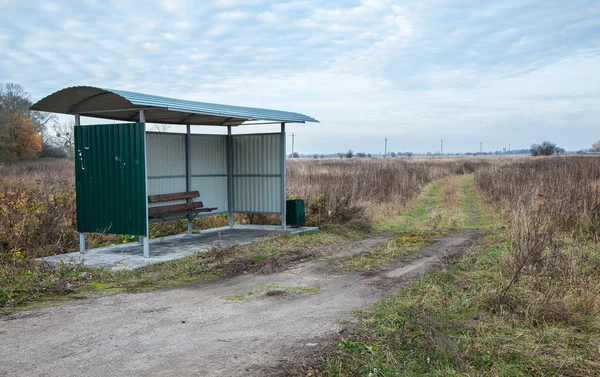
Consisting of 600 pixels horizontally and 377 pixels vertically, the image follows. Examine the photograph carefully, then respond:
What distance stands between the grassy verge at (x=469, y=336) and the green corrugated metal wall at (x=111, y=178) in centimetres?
482

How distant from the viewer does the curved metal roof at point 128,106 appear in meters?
8.52

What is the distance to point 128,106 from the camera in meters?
9.13

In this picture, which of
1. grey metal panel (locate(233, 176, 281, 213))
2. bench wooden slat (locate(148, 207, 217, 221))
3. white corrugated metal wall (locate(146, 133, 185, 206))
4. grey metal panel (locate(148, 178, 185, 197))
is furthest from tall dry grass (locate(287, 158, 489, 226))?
white corrugated metal wall (locate(146, 133, 185, 206))

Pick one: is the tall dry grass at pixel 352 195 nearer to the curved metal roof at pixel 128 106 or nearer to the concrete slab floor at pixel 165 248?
the concrete slab floor at pixel 165 248

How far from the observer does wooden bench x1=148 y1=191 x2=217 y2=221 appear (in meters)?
10.3

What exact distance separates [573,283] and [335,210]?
7.93 meters

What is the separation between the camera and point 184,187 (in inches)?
465

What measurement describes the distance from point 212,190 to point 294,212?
2.06 meters

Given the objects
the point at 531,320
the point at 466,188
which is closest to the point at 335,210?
the point at 531,320

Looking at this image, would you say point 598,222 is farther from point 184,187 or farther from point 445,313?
point 184,187

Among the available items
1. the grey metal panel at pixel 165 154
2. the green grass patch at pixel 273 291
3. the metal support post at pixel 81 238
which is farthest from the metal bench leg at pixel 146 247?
the green grass patch at pixel 273 291

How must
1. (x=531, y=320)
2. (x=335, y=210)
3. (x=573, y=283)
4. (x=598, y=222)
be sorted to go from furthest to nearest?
(x=335, y=210), (x=598, y=222), (x=573, y=283), (x=531, y=320)

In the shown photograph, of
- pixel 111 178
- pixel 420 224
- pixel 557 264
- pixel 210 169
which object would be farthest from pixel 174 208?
pixel 557 264

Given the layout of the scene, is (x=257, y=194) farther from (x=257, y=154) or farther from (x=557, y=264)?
(x=557, y=264)
